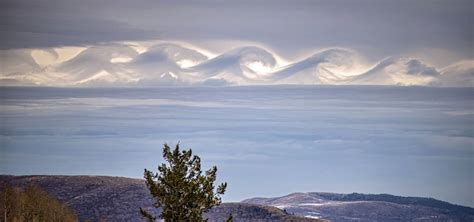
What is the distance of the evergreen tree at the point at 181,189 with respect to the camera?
7506 centimetres

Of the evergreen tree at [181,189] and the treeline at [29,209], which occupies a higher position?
the treeline at [29,209]

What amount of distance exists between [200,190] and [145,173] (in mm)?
5019

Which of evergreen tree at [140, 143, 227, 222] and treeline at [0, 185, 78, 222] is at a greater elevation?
treeline at [0, 185, 78, 222]

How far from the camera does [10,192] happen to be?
585 ft

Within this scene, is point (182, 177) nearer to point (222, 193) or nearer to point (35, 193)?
point (222, 193)

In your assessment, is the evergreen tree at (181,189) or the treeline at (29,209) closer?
the evergreen tree at (181,189)

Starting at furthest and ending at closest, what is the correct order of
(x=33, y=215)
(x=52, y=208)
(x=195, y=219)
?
(x=52, y=208) < (x=33, y=215) < (x=195, y=219)

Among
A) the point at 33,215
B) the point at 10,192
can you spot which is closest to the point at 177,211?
the point at 33,215

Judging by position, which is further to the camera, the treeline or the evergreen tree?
the treeline

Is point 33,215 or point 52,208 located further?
point 52,208

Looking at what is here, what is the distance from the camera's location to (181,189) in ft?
247

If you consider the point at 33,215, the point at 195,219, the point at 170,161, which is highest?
the point at 33,215

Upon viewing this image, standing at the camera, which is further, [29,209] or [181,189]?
[29,209]

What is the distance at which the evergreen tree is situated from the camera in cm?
7506
